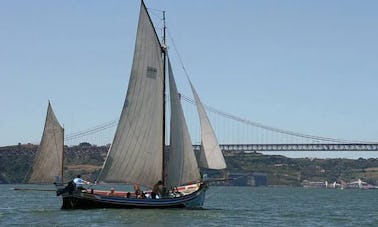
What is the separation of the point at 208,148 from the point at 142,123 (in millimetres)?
4099

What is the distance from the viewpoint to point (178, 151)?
4744cm

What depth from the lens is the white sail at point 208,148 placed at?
154 ft

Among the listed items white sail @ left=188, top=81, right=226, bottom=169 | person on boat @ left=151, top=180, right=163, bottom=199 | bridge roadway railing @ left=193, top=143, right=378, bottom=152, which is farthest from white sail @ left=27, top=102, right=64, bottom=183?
bridge roadway railing @ left=193, top=143, right=378, bottom=152

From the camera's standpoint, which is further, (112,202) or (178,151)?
(178,151)

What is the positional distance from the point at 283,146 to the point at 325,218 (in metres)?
123

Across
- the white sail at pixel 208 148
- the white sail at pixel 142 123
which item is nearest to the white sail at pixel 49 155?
the white sail at pixel 142 123

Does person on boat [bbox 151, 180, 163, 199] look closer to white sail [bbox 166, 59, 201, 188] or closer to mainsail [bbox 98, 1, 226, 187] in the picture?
mainsail [bbox 98, 1, 226, 187]

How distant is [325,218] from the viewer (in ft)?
166

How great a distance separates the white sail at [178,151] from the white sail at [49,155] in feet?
23.7

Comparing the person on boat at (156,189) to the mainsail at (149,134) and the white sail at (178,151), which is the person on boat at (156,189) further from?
the white sail at (178,151)

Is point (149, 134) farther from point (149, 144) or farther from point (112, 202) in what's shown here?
point (112, 202)

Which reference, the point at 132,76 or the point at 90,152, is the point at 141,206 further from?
the point at 90,152

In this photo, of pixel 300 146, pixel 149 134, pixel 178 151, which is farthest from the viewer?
pixel 300 146

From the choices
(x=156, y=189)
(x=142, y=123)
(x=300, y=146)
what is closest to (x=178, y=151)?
(x=156, y=189)
